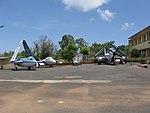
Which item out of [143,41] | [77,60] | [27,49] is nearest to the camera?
[27,49]

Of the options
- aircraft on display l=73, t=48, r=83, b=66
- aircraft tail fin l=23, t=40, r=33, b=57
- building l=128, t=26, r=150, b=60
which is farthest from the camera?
building l=128, t=26, r=150, b=60

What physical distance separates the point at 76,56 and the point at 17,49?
3752 centimetres

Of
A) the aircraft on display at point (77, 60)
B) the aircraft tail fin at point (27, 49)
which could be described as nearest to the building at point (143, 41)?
the aircraft on display at point (77, 60)

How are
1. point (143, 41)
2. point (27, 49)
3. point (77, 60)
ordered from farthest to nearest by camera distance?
point (143, 41), point (77, 60), point (27, 49)

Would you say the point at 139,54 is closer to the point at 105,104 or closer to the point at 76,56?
the point at 76,56

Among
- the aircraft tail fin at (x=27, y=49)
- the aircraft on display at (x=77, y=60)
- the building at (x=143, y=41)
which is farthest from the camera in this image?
the building at (x=143, y=41)

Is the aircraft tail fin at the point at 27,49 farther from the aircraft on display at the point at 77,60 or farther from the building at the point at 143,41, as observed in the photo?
the building at the point at 143,41

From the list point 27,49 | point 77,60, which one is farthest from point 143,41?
point 27,49

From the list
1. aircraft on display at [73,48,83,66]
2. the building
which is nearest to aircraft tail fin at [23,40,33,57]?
aircraft on display at [73,48,83,66]

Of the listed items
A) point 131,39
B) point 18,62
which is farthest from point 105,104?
point 131,39

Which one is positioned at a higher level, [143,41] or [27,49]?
[143,41]

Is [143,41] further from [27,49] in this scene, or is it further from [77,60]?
[27,49]

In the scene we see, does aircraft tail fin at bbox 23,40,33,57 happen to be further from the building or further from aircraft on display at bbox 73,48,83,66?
the building

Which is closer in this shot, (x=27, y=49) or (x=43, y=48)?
(x=27, y=49)
